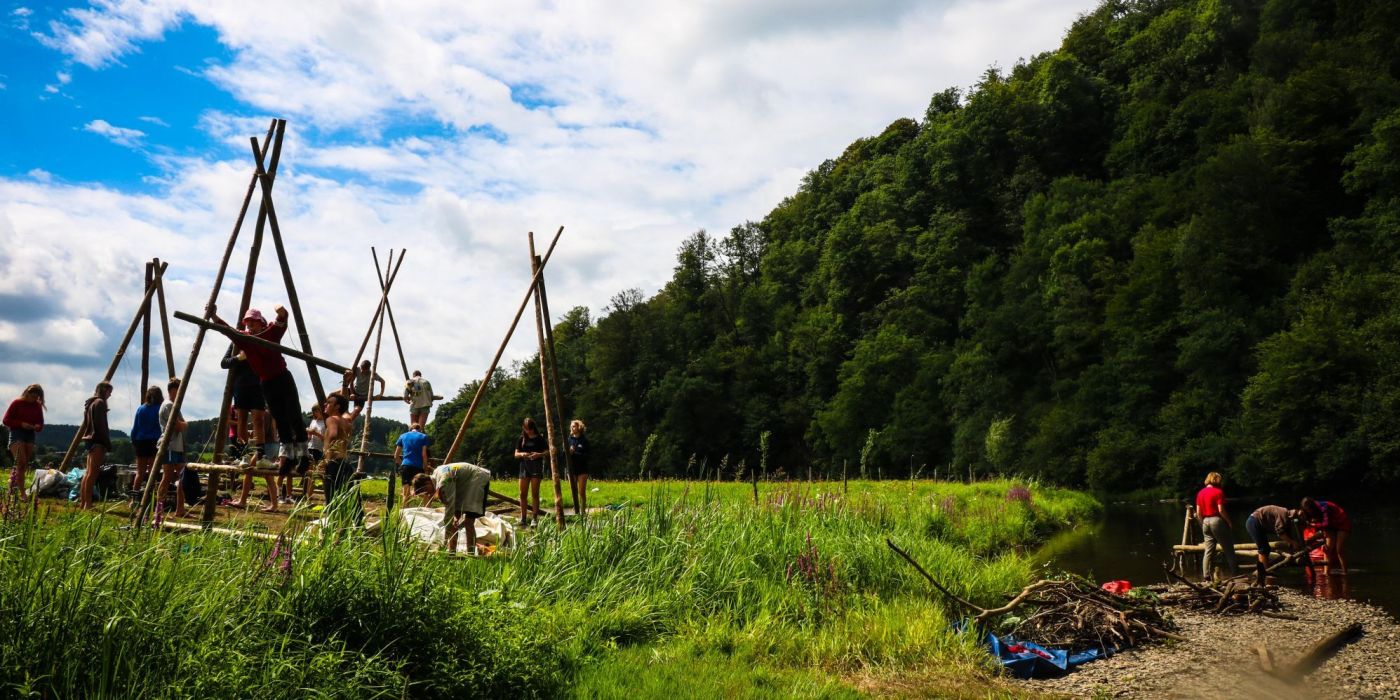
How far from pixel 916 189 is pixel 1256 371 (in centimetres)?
3649

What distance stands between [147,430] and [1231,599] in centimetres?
1579

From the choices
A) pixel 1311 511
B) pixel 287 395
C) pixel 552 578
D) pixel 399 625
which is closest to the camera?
pixel 399 625

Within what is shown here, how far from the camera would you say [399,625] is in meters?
6.04

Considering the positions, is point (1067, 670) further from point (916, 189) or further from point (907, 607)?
point (916, 189)

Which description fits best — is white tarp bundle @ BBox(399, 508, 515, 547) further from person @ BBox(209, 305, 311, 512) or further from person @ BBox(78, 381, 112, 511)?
person @ BBox(78, 381, 112, 511)

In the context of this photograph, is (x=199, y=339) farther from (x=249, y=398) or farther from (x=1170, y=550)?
(x=1170, y=550)

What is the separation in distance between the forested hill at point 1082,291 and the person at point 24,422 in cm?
1776

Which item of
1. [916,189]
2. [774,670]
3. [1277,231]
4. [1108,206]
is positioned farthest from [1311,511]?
[916,189]

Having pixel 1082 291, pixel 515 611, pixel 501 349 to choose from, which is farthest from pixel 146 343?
pixel 1082 291

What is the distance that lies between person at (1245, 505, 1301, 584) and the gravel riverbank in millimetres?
3438

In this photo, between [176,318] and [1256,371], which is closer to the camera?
[176,318]

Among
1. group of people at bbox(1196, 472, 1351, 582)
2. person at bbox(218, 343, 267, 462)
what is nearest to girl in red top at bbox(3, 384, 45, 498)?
person at bbox(218, 343, 267, 462)

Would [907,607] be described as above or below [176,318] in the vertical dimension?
below

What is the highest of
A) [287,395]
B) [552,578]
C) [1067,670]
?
[287,395]
